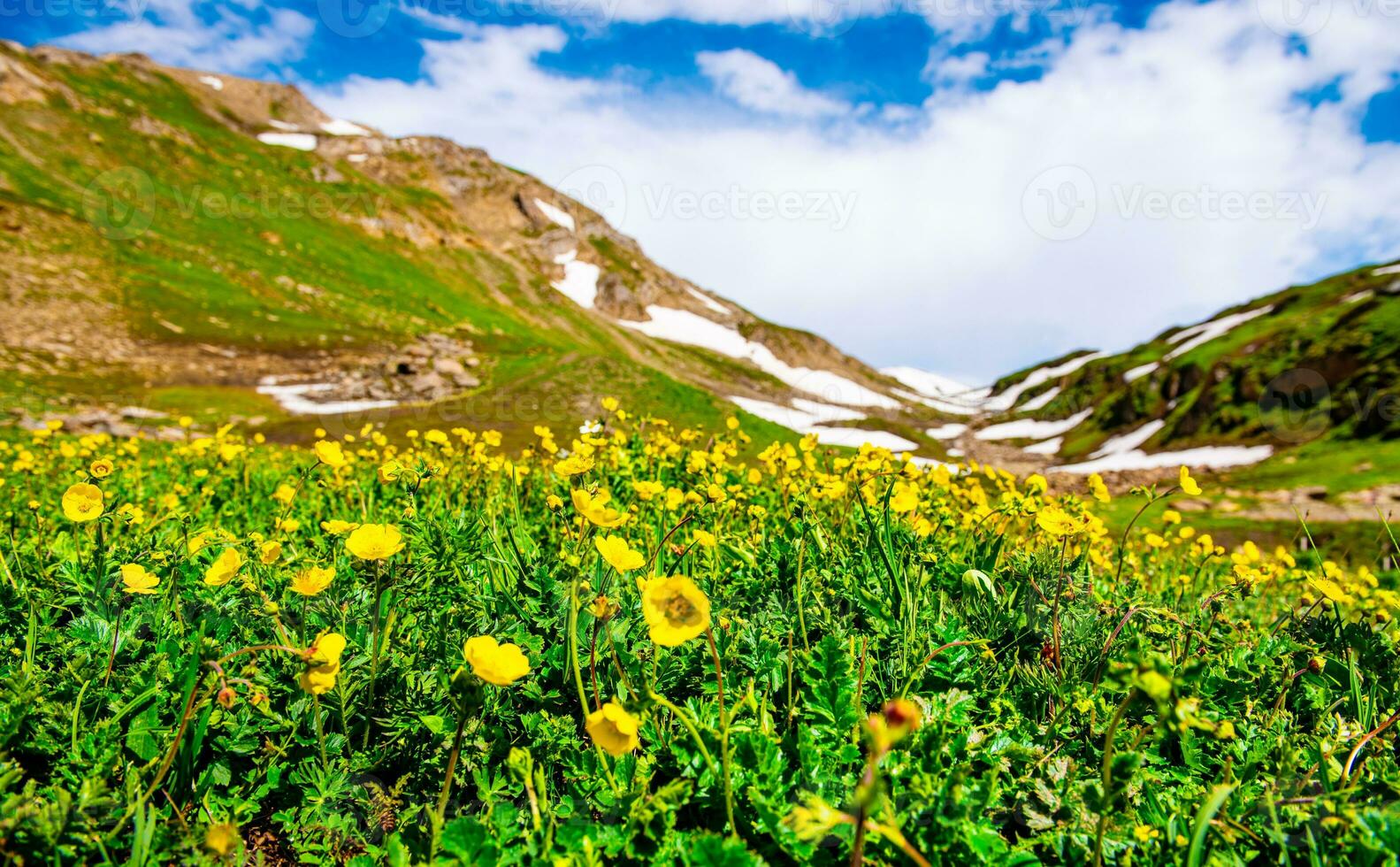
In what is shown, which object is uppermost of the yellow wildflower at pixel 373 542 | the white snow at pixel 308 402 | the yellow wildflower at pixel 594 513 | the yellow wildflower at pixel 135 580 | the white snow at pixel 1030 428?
the white snow at pixel 1030 428

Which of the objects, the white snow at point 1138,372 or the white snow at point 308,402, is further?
the white snow at point 1138,372

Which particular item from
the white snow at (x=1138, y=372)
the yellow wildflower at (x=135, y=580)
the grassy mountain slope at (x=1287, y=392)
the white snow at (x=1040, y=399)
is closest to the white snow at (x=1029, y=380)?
the white snow at (x=1040, y=399)

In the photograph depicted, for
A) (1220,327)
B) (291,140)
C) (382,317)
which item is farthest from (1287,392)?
(291,140)

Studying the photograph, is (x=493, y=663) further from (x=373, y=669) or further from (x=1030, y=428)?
(x=1030, y=428)

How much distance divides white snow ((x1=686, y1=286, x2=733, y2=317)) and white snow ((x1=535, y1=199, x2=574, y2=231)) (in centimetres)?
3086

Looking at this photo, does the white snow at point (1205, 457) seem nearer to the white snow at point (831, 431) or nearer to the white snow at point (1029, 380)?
the white snow at point (831, 431)

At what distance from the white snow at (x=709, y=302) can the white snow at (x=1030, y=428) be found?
6471 cm

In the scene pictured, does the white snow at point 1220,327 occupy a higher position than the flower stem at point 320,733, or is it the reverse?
the white snow at point 1220,327

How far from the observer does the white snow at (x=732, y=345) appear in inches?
5089

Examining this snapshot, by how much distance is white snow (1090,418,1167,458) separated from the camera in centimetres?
5241

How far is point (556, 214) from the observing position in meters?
135

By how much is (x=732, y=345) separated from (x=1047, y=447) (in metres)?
74.5

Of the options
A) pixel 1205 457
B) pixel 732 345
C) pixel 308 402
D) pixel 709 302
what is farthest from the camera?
pixel 709 302

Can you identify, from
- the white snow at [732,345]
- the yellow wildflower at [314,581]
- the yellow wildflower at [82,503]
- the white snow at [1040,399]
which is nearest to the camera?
the yellow wildflower at [314,581]
